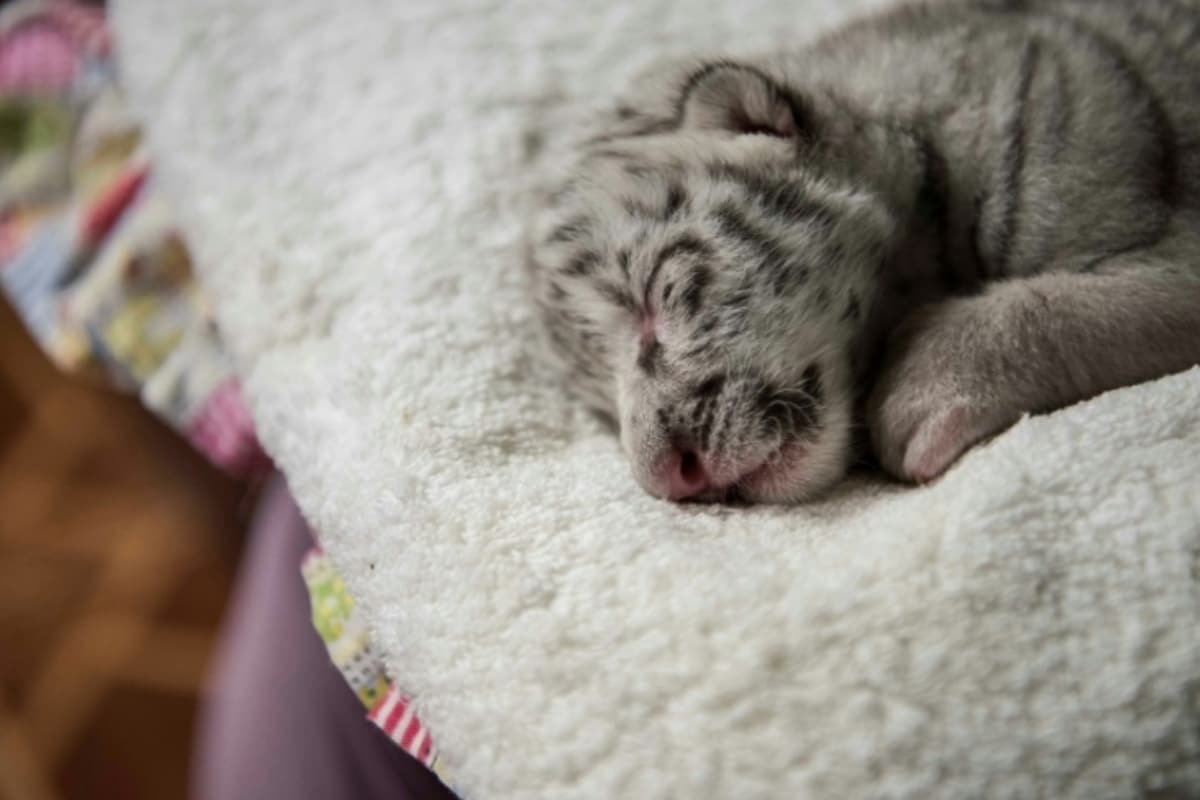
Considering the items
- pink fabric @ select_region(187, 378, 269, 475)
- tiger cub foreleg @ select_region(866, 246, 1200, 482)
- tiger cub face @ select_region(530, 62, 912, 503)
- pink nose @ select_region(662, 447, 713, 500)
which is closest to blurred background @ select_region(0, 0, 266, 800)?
pink fabric @ select_region(187, 378, 269, 475)

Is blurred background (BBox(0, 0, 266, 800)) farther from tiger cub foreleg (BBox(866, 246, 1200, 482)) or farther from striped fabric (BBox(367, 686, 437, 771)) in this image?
tiger cub foreleg (BBox(866, 246, 1200, 482))

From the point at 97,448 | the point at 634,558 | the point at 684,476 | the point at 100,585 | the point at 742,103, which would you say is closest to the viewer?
the point at 634,558

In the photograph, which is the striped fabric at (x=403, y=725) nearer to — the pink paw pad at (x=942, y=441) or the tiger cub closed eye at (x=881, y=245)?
the tiger cub closed eye at (x=881, y=245)

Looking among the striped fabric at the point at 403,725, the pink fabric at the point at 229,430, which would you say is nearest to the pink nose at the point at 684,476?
the striped fabric at the point at 403,725

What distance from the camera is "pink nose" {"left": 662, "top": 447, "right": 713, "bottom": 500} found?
3.05 ft

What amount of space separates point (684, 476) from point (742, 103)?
376 millimetres

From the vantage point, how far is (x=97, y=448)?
2764mm

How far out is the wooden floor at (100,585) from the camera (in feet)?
6.81

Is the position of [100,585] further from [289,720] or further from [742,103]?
[742,103]

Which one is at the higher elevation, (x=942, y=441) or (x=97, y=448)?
(x=942, y=441)

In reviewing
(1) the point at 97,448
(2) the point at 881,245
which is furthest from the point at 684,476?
(1) the point at 97,448

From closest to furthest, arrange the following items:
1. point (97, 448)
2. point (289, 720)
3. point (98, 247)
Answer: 1. point (289, 720)
2. point (98, 247)
3. point (97, 448)

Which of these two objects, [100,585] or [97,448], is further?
[97,448]

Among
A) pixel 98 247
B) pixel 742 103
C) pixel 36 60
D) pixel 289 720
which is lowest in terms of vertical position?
pixel 289 720
